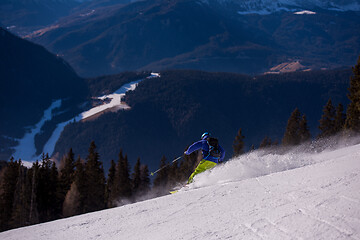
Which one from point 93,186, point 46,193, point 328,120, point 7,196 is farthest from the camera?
point 328,120

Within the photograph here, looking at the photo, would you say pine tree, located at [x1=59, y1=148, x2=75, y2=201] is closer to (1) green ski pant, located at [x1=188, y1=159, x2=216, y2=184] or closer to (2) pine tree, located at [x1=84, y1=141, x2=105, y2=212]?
(2) pine tree, located at [x1=84, y1=141, x2=105, y2=212]

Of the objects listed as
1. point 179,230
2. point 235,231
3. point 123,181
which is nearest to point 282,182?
point 235,231

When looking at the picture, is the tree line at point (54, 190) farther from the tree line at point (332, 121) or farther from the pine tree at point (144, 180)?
the tree line at point (332, 121)

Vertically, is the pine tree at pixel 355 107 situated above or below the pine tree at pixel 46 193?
above

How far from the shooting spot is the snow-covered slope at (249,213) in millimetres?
5891

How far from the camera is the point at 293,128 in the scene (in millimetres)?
40156

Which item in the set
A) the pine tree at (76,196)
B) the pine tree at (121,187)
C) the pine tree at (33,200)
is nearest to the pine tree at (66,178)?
the pine tree at (76,196)

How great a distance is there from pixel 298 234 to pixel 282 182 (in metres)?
2.95

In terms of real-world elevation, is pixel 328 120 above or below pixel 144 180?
above

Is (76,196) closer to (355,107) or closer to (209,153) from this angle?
(209,153)

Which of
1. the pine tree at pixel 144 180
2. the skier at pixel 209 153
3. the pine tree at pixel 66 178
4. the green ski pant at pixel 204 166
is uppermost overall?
the skier at pixel 209 153

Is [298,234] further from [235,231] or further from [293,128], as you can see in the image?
[293,128]

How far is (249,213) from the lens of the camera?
6.82m

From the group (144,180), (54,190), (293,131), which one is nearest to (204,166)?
(54,190)
